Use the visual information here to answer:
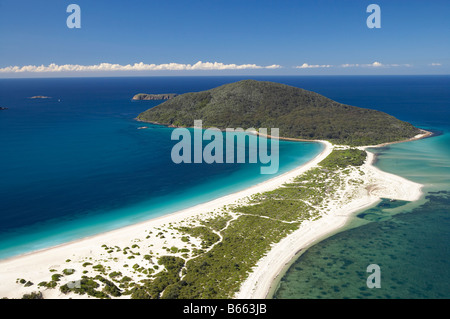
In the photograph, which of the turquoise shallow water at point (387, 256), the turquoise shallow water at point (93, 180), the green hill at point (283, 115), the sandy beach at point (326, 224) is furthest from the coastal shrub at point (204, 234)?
the green hill at point (283, 115)

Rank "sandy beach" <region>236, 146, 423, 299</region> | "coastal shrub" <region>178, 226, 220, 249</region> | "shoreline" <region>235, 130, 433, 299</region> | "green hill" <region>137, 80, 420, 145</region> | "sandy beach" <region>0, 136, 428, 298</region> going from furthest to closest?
"green hill" <region>137, 80, 420, 145</region> < "coastal shrub" <region>178, 226, 220, 249</region> < "sandy beach" <region>236, 146, 423, 299</region> < "shoreline" <region>235, 130, 433, 299</region> < "sandy beach" <region>0, 136, 428, 298</region>

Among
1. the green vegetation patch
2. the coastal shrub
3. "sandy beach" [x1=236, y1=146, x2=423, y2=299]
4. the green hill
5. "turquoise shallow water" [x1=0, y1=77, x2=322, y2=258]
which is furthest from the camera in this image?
the green hill

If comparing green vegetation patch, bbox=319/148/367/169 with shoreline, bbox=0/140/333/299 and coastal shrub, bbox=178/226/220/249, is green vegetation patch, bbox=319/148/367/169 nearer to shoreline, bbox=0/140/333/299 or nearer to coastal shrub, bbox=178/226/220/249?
shoreline, bbox=0/140/333/299

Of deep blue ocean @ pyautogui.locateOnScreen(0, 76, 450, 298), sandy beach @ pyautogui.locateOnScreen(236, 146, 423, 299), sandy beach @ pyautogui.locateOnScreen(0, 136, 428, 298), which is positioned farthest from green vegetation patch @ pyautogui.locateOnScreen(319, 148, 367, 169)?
sandy beach @ pyautogui.locateOnScreen(0, 136, 428, 298)

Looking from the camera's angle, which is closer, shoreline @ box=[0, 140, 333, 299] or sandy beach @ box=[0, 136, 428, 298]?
shoreline @ box=[0, 140, 333, 299]

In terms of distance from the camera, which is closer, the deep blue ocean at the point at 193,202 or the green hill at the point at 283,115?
the deep blue ocean at the point at 193,202

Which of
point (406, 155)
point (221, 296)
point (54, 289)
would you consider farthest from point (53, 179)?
point (406, 155)

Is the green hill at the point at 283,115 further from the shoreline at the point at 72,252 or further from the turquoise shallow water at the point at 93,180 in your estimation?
the shoreline at the point at 72,252

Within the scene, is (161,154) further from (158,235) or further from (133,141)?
(158,235)
